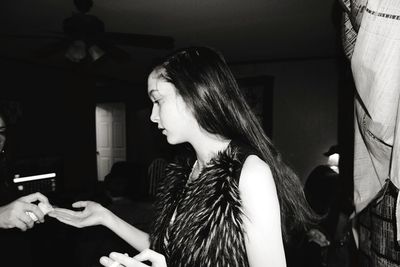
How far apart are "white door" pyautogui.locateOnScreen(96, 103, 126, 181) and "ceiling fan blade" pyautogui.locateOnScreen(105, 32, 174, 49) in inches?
230

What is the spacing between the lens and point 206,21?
388cm

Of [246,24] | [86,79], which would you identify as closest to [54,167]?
[86,79]

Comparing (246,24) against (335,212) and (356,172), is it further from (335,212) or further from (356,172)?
(356,172)

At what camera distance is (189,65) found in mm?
993

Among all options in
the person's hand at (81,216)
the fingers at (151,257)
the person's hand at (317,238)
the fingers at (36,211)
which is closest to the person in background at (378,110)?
the fingers at (151,257)

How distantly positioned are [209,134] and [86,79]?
251 inches

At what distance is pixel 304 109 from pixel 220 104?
537 cm

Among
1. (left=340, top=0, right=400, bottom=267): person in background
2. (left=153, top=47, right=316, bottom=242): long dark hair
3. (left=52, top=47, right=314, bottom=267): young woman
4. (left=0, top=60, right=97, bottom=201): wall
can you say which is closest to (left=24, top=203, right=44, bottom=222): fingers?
(left=52, top=47, right=314, bottom=267): young woman

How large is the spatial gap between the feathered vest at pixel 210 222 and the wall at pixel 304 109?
4.77 m

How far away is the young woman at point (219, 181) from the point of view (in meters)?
0.85

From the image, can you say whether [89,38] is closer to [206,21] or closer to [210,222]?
[206,21]

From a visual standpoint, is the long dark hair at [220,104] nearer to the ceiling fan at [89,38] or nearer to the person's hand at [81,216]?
the person's hand at [81,216]

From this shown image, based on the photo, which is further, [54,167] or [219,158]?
[54,167]

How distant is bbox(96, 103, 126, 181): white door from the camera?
8.64 m
